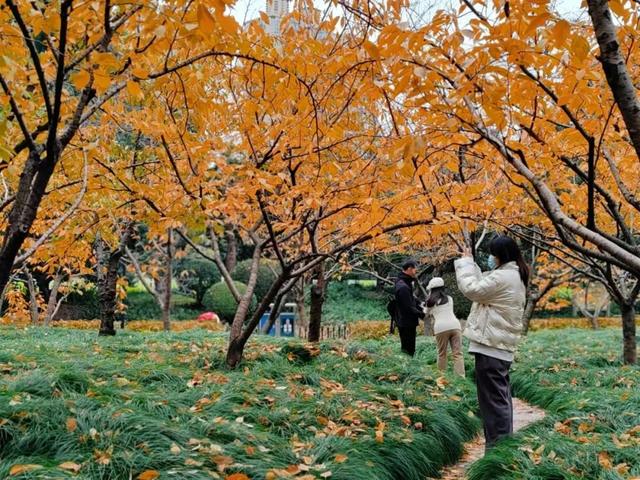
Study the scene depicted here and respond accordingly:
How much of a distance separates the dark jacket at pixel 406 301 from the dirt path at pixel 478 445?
4.79 feet

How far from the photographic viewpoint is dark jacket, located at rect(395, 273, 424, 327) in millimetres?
6480

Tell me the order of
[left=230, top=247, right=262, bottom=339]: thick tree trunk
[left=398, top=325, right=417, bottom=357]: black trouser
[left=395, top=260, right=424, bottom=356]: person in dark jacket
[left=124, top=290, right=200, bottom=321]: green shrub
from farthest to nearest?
[left=124, top=290, right=200, bottom=321]: green shrub, [left=398, top=325, right=417, bottom=357]: black trouser, [left=395, top=260, right=424, bottom=356]: person in dark jacket, [left=230, top=247, right=262, bottom=339]: thick tree trunk

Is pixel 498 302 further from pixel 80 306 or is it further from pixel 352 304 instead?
pixel 80 306

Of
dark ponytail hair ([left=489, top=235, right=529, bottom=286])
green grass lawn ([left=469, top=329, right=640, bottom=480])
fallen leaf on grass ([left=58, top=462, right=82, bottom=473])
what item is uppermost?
dark ponytail hair ([left=489, top=235, right=529, bottom=286])

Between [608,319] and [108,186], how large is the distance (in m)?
18.0

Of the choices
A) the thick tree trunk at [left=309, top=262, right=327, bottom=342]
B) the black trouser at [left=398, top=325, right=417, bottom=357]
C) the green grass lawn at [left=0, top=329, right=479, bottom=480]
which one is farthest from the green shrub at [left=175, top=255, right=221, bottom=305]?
the green grass lawn at [left=0, top=329, right=479, bottom=480]

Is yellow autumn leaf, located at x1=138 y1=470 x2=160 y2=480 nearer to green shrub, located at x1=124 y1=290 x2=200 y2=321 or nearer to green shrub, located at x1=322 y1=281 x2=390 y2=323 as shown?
green shrub, located at x1=322 y1=281 x2=390 y2=323

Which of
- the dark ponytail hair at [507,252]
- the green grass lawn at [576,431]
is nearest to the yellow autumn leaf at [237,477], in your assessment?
the green grass lawn at [576,431]

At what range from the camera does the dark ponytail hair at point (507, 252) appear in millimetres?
3678

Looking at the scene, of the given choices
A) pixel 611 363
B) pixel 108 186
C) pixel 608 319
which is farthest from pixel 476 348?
pixel 608 319

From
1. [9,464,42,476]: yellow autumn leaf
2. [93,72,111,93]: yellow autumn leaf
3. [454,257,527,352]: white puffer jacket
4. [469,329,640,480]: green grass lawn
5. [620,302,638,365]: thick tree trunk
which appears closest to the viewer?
[93,72,111,93]: yellow autumn leaf

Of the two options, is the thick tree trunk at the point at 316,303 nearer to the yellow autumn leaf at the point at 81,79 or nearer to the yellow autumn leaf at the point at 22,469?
the yellow autumn leaf at the point at 22,469

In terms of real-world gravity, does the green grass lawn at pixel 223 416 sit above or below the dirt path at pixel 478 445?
above

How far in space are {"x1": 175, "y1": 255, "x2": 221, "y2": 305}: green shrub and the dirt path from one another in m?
15.0
